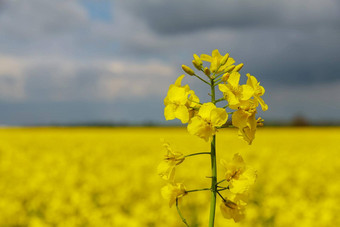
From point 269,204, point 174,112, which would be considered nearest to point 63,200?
point 269,204

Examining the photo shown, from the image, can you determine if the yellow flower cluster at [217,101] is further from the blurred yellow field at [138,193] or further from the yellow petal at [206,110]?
the blurred yellow field at [138,193]

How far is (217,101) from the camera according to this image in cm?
131

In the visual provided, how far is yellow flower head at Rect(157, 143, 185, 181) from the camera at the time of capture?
142 cm

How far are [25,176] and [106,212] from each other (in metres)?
2.97

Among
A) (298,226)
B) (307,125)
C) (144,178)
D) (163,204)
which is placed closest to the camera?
(298,226)

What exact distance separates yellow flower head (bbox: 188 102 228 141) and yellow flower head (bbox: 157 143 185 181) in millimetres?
213

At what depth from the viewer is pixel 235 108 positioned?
1.29 metres

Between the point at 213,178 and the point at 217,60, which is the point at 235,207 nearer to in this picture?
the point at 213,178

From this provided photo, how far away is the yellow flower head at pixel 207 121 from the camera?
122cm

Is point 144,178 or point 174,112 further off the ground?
point 174,112

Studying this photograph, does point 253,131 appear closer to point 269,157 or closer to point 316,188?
point 316,188

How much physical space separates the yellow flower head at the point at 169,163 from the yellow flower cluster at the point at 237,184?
0.54ft

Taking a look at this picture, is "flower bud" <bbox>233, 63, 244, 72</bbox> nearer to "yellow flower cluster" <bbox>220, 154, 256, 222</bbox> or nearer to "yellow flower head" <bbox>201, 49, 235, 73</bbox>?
"yellow flower head" <bbox>201, 49, 235, 73</bbox>

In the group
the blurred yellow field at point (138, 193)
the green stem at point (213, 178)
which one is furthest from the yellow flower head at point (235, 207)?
the blurred yellow field at point (138, 193)
